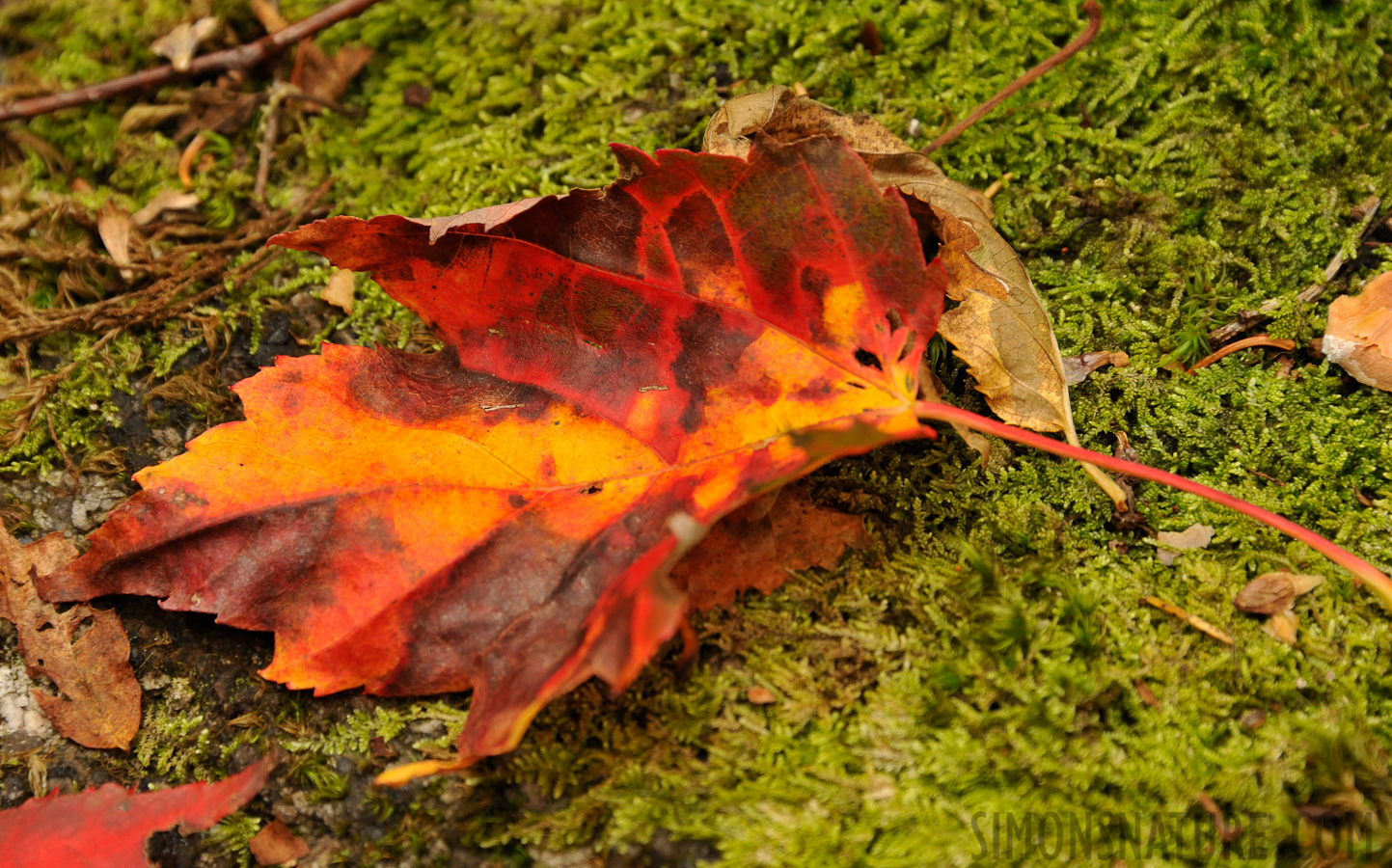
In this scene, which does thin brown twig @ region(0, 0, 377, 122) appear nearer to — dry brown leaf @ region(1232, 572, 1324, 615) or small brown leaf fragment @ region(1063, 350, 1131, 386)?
small brown leaf fragment @ region(1063, 350, 1131, 386)

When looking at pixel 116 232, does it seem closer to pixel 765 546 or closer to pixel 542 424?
pixel 542 424

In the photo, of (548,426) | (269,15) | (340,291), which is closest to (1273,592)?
(548,426)

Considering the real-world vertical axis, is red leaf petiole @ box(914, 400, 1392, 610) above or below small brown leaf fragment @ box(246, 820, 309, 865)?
above

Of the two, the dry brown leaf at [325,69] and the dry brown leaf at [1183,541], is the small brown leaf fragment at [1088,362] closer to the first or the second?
the dry brown leaf at [1183,541]

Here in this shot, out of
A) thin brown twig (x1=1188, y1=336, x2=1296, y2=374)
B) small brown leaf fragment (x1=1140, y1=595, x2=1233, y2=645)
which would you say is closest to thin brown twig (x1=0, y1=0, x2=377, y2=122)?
thin brown twig (x1=1188, y1=336, x2=1296, y2=374)

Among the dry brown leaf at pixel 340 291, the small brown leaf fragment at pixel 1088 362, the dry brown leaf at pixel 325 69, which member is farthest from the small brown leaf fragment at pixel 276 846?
the dry brown leaf at pixel 325 69
